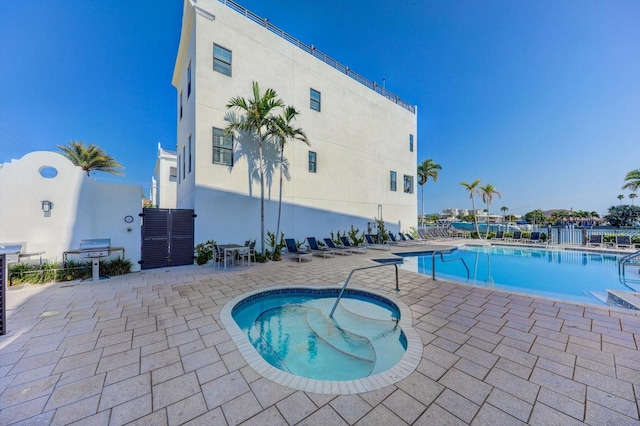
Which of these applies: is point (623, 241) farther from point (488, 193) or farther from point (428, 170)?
point (428, 170)

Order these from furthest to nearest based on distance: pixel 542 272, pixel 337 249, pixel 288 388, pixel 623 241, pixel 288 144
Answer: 1. pixel 623 241
2. pixel 337 249
3. pixel 288 144
4. pixel 542 272
5. pixel 288 388

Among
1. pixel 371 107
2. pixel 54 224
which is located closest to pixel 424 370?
pixel 54 224

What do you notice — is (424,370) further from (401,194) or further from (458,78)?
(458,78)

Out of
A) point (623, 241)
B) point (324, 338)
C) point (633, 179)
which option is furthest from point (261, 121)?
point (623, 241)

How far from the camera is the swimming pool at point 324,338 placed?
2.54 metres

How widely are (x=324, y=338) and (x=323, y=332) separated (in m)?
0.19

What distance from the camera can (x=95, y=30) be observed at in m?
11.4

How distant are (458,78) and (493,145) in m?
13.9

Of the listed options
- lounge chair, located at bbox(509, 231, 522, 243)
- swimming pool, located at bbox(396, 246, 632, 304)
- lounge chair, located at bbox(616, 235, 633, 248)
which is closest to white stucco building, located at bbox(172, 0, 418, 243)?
swimming pool, located at bbox(396, 246, 632, 304)

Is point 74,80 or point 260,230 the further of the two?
point 74,80

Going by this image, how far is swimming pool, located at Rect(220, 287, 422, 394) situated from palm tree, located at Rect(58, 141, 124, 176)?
2222 centimetres

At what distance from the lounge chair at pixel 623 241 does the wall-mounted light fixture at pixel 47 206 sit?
85.9 ft

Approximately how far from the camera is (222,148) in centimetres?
930

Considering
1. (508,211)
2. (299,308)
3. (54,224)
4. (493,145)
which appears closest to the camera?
(299,308)
